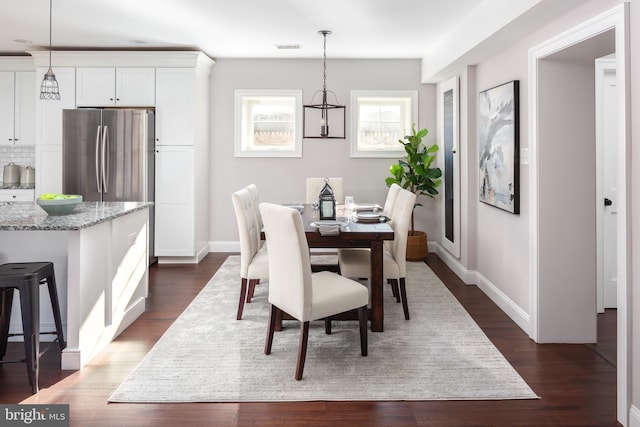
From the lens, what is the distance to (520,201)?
3701 millimetres

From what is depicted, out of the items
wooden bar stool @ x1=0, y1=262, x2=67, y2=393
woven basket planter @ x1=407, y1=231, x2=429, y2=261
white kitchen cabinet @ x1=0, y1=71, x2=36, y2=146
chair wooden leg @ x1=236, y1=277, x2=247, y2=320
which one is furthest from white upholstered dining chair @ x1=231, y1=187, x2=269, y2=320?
white kitchen cabinet @ x1=0, y1=71, x2=36, y2=146

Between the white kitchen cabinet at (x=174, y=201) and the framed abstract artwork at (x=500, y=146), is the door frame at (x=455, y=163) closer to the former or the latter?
the framed abstract artwork at (x=500, y=146)

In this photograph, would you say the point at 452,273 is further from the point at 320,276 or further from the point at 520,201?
the point at 320,276

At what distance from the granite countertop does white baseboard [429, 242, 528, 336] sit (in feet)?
10.0

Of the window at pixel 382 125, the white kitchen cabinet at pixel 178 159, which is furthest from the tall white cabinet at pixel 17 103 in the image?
the window at pixel 382 125

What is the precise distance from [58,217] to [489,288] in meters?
3.63

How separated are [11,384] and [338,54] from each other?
494 centimetres

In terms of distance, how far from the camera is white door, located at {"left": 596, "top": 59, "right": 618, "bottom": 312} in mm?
3881

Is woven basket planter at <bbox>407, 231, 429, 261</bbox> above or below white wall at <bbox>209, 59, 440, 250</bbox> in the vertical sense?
below

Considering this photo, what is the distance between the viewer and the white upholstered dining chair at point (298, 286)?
2.68 metres

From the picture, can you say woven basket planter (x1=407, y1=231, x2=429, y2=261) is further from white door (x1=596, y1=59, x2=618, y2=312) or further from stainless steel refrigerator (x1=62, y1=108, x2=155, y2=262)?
stainless steel refrigerator (x1=62, y1=108, x2=155, y2=262)

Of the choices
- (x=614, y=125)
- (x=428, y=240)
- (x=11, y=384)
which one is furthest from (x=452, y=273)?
(x=11, y=384)

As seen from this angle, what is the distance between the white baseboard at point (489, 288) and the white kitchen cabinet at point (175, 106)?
3.43 meters

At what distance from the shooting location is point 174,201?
19.0 feet
